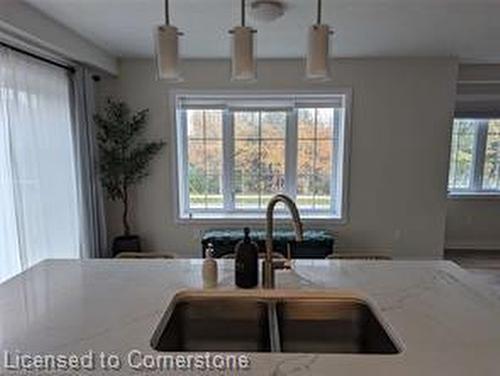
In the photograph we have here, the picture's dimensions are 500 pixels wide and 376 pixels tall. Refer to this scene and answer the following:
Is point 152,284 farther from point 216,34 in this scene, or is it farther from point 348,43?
point 348,43

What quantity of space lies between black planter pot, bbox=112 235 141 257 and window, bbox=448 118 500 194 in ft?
14.9

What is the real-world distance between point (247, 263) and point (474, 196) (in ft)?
17.4

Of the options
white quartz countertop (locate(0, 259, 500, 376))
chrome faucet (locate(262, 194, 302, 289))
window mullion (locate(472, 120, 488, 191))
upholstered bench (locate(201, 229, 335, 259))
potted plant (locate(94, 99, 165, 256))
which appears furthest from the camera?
window mullion (locate(472, 120, 488, 191))

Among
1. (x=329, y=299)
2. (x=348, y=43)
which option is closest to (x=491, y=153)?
(x=348, y=43)

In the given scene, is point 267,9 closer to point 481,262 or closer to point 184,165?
point 184,165

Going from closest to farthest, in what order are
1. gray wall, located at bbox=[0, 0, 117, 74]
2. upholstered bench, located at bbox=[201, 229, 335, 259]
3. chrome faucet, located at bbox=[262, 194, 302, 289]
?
chrome faucet, located at bbox=[262, 194, 302, 289] → gray wall, located at bbox=[0, 0, 117, 74] → upholstered bench, located at bbox=[201, 229, 335, 259]

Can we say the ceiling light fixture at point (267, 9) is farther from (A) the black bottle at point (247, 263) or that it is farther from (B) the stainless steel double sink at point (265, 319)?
(B) the stainless steel double sink at point (265, 319)

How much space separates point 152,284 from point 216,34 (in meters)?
2.54

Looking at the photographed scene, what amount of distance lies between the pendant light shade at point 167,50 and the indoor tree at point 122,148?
9.93 feet

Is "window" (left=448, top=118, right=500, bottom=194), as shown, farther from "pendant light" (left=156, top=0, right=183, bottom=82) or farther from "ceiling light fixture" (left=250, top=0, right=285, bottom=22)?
"pendant light" (left=156, top=0, right=183, bottom=82)

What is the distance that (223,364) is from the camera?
3.31 feet

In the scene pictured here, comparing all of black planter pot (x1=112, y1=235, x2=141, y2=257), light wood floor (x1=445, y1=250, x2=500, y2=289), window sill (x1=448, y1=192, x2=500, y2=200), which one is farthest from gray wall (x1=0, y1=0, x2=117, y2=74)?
window sill (x1=448, y1=192, x2=500, y2=200)

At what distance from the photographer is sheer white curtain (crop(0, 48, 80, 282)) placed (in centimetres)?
285

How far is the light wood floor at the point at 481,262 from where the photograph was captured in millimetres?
4441
